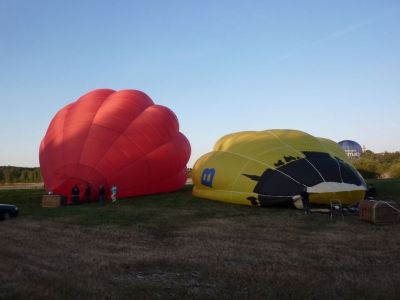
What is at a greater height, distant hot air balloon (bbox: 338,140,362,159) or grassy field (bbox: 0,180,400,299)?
distant hot air balloon (bbox: 338,140,362,159)

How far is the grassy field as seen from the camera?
571 cm

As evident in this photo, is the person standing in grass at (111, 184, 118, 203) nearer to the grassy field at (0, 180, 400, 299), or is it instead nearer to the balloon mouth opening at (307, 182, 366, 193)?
the grassy field at (0, 180, 400, 299)

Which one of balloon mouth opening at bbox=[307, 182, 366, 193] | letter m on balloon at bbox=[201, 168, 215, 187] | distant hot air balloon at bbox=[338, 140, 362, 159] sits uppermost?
distant hot air balloon at bbox=[338, 140, 362, 159]

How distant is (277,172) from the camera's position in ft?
50.2

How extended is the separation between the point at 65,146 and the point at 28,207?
296 cm

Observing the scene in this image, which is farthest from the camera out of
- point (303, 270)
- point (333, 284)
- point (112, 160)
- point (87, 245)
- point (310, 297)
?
point (112, 160)

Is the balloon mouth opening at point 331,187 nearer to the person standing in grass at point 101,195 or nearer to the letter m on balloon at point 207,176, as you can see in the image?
the letter m on balloon at point 207,176

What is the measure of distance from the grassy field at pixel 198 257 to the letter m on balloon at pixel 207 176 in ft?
12.9

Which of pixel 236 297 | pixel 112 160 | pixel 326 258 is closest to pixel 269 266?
pixel 326 258

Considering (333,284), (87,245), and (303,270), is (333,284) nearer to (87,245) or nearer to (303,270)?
(303,270)

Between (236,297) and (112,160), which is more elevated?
(112,160)

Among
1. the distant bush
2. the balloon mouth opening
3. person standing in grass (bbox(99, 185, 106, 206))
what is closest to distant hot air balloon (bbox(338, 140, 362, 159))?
the distant bush

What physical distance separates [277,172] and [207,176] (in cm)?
398

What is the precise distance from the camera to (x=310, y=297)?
538 centimetres
